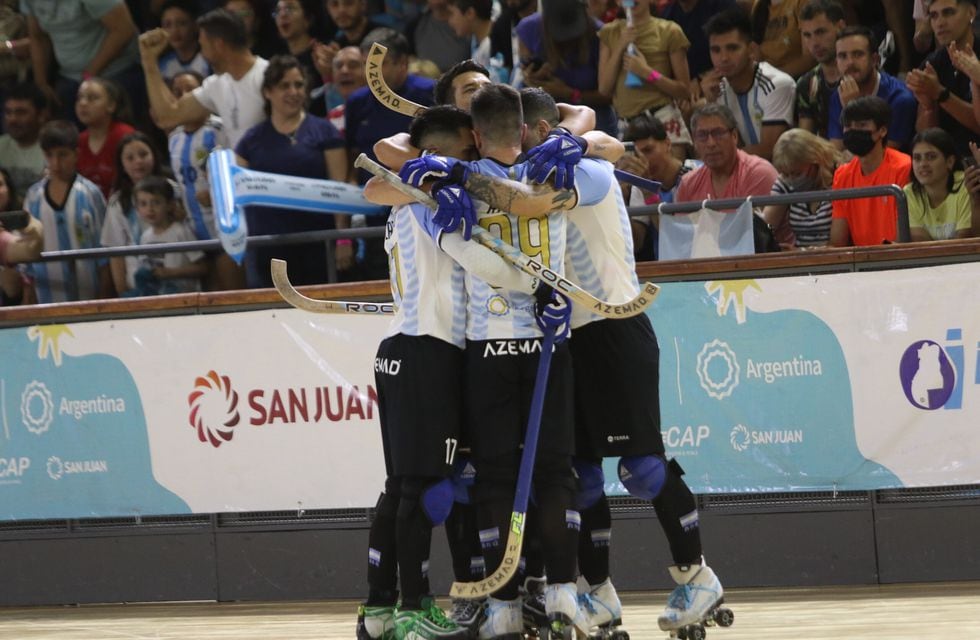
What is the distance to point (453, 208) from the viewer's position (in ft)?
17.0

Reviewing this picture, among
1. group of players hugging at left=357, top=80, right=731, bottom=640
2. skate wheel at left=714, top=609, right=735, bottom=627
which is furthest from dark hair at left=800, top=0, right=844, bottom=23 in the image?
skate wheel at left=714, top=609, right=735, bottom=627

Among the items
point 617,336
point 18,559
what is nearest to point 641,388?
point 617,336

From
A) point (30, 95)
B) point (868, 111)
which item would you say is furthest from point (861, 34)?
point (30, 95)

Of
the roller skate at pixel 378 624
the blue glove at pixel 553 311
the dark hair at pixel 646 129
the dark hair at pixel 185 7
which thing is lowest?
the roller skate at pixel 378 624

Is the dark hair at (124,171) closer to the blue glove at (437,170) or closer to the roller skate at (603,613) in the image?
the blue glove at (437,170)

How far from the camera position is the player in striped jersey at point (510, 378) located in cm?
526

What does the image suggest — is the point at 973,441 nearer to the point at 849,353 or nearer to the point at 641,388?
the point at 849,353

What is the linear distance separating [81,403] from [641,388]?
384cm

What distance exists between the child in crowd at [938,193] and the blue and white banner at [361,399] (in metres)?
0.50

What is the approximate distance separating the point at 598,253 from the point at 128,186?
4959mm

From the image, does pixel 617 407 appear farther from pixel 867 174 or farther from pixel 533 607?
pixel 867 174

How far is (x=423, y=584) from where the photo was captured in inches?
216

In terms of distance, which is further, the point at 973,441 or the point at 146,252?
the point at 146,252

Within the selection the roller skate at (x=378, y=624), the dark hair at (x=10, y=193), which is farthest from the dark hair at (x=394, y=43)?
the roller skate at (x=378, y=624)
